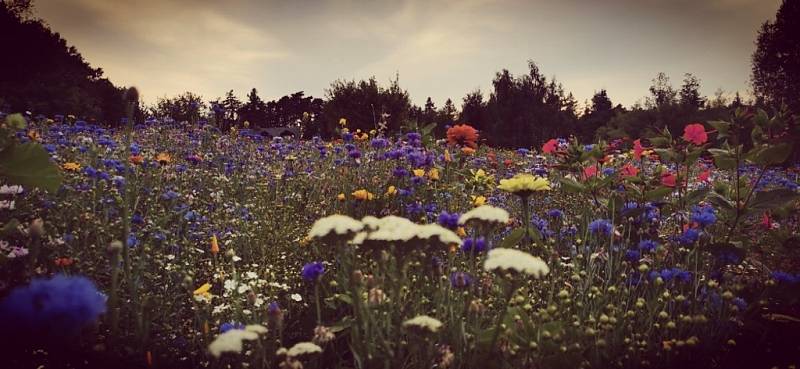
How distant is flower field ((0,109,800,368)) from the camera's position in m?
1.68

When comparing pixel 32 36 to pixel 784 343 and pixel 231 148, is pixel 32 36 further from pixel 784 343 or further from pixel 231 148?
pixel 784 343

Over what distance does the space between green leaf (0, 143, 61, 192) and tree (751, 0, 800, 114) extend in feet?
98.3

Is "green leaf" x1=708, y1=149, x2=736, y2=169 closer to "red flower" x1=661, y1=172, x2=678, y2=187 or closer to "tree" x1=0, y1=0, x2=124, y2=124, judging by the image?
"red flower" x1=661, y1=172, x2=678, y2=187

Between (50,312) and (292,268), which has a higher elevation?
(50,312)

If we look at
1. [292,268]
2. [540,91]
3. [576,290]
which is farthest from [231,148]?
[540,91]

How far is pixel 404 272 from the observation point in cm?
182

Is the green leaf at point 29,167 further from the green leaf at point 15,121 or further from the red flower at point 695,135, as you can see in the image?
the red flower at point 695,135

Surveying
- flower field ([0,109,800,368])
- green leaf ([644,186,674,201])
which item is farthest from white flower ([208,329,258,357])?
green leaf ([644,186,674,201])

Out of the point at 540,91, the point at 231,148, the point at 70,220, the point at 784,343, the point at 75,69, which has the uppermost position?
the point at 75,69

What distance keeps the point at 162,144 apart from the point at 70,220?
12.0ft

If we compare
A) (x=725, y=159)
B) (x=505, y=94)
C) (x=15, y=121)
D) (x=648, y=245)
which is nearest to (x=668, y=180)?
(x=725, y=159)

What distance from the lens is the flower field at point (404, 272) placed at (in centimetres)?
168

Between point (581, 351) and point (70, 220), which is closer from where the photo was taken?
point (581, 351)

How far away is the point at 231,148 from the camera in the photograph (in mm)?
6543
